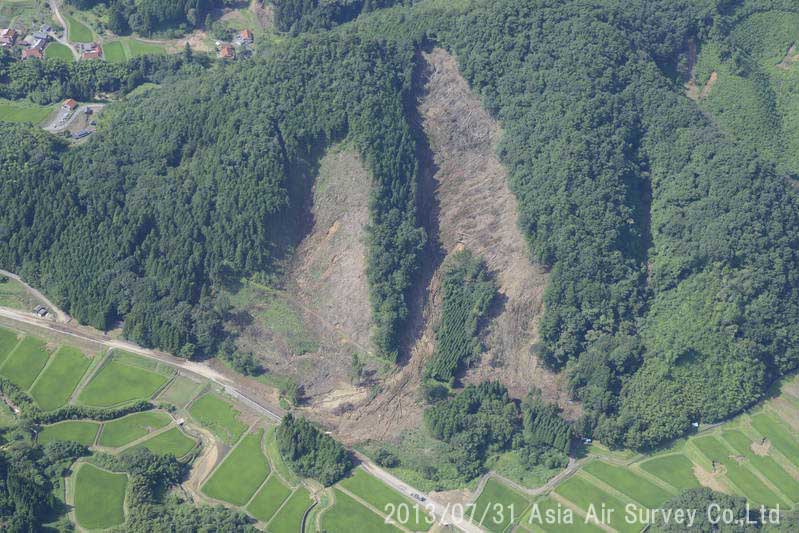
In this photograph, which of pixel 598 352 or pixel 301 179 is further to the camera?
pixel 301 179

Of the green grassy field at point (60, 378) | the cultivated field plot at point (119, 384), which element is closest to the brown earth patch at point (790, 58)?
the cultivated field plot at point (119, 384)

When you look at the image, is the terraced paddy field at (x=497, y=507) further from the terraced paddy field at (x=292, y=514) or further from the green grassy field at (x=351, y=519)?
the terraced paddy field at (x=292, y=514)

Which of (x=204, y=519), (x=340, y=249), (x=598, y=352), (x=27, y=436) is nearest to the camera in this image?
(x=204, y=519)

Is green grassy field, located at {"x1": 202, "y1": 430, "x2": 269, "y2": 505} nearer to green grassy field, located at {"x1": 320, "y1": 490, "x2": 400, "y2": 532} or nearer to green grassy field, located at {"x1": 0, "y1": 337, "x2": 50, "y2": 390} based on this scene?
green grassy field, located at {"x1": 320, "y1": 490, "x2": 400, "y2": 532}

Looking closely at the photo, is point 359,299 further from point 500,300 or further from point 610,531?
point 610,531

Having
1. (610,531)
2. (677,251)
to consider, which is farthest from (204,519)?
(677,251)

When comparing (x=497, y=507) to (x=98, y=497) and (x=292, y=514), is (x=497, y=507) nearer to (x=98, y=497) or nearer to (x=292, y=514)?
(x=292, y=514)

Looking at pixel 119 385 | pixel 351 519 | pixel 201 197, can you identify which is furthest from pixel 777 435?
pixel 119 385
